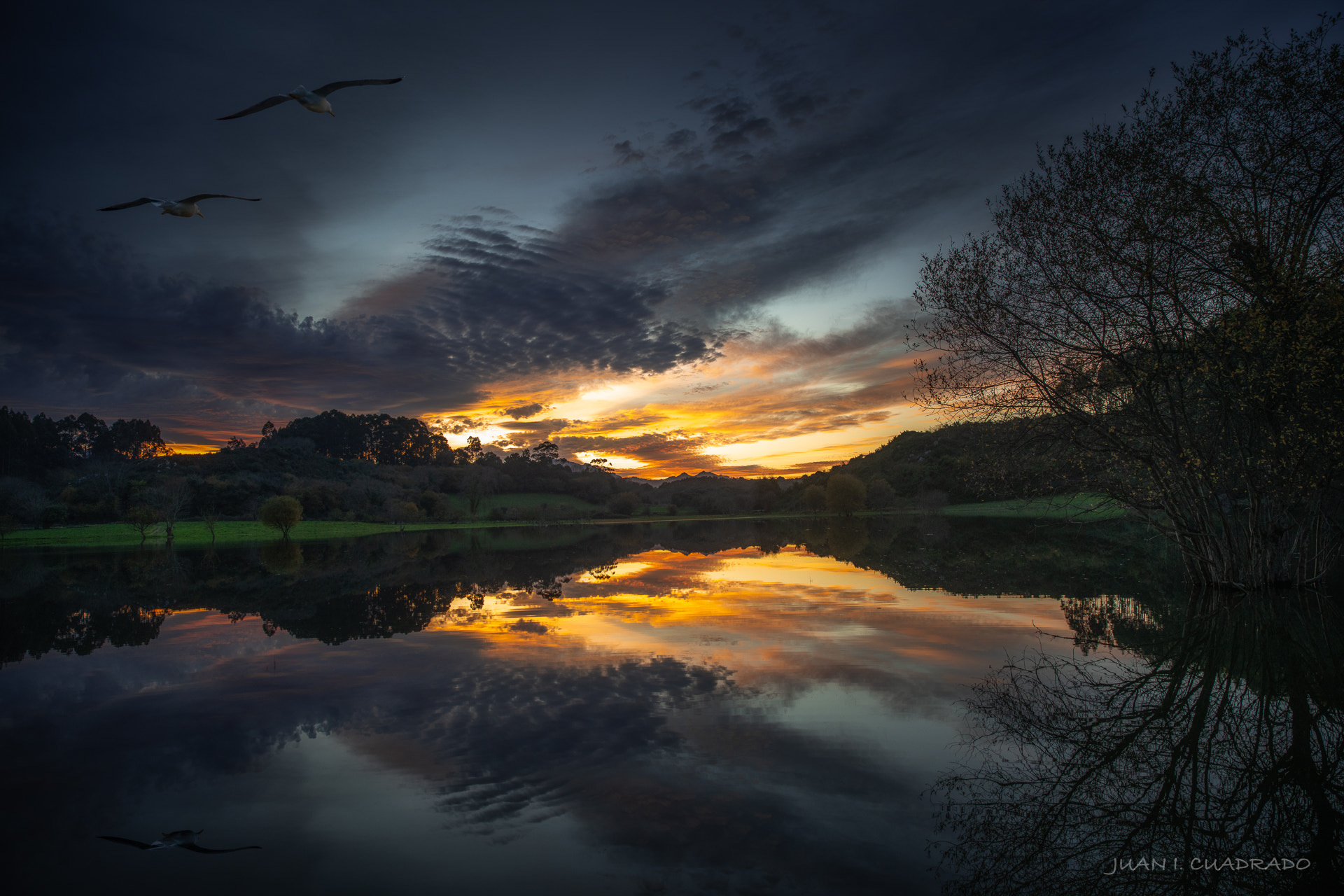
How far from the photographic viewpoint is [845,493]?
81.4 m

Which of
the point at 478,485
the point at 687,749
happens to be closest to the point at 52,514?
the point at 478,485

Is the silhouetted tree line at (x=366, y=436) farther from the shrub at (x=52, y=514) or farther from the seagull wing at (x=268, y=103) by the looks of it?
the seagull wing at (x=268, y=103)

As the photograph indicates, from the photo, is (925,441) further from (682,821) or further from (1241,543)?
(682,821)

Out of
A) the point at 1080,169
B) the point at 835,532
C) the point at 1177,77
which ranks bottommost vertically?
the point at 835,532

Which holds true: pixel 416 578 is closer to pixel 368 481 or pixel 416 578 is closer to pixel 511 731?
pixel 511 731

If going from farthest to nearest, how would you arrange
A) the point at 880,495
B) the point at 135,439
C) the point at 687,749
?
the point at 135,439
the point at 880,495
the point at 687,749

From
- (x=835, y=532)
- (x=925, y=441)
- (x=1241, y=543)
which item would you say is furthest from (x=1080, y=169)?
(x=925, y=441)

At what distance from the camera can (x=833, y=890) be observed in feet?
12.0

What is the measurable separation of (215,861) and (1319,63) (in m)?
19.4

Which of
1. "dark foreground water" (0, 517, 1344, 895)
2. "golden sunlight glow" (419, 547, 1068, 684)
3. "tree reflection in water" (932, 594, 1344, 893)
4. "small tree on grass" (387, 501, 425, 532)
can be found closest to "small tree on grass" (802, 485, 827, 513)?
"small tree on grass" (387, 501, 425, 532)

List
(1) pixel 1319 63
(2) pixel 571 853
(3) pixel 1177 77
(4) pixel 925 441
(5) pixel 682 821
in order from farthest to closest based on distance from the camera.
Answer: (4) pixel 925 441 → (3) pixel 1177 77 → (1) pixel 1319 63 → (5) pixel 682 821 → (2) pixel 571 853

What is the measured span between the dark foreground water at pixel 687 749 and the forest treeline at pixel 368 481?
39.0ft

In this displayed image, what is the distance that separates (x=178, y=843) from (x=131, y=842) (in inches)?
17.2

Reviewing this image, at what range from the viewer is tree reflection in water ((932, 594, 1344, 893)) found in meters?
4.02
